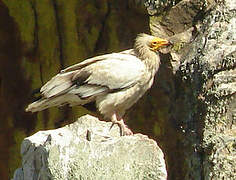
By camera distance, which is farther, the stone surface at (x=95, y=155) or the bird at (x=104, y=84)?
the bird at (x=104, y=84)

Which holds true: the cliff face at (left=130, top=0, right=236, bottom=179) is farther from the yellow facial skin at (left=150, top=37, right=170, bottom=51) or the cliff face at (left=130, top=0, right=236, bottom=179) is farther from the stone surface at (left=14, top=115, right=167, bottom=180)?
the stone surface at (left=14, top=115, right=167, bottom=180)

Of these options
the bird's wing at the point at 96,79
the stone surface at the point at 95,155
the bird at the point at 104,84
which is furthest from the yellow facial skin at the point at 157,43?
the stone surface at the point at 95,155

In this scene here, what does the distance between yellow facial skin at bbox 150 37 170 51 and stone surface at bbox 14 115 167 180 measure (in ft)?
5.02

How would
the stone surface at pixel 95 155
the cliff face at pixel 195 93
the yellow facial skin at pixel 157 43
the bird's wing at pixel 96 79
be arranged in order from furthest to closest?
the yellow facial skin at pixel 157 43
the bird's wing at pixel 96 79
the cliff face at pixel 195 93
the stone surface at pixel 95 155

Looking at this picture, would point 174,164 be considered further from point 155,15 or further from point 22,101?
point 22,101

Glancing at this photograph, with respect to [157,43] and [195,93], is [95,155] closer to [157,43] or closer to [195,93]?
[195,93]

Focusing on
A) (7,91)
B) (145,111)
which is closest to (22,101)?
(7,91)

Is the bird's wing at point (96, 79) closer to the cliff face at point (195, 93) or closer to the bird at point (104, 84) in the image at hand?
the bird at point (104, 84)

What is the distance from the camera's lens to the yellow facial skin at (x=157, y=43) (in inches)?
260

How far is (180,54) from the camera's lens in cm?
662

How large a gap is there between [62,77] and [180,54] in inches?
32.5

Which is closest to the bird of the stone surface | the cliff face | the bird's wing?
the bird's wing

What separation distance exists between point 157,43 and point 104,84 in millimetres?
516

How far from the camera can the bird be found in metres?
6.43
